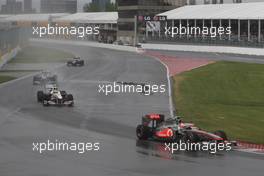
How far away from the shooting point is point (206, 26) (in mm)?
117188

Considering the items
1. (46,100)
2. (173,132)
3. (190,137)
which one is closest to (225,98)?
(46,100)

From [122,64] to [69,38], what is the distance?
8109 cm


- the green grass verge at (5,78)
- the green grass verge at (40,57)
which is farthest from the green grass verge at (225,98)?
the green grass verge at (40,57)

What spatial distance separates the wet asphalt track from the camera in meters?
21.4

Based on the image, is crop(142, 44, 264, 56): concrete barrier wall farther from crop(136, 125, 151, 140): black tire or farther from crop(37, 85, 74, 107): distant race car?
crop(136, 125, 151, 140): black tire

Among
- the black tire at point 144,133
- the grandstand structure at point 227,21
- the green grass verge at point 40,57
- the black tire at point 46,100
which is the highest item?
the grandstand structure at point 227,21

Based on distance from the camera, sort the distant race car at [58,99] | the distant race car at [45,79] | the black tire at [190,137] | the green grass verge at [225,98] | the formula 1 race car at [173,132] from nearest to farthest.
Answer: the black tire at [190,137], the formula 1 race car at [173,132], the green grass verge at [225,98], the distant race car at [58,99], the distant race car at [45,79]

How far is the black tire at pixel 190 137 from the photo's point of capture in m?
25.5

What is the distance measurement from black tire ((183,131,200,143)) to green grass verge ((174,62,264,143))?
3.60 m

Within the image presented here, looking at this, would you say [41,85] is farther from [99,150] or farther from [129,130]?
[99,150]

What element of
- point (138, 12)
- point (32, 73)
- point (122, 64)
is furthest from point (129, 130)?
point (138, 12)

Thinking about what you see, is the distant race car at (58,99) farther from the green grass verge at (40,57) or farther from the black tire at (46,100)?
the green grass verge at (40,57)

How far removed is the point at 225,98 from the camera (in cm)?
4650

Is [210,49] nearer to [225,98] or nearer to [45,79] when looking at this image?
[45,79]
